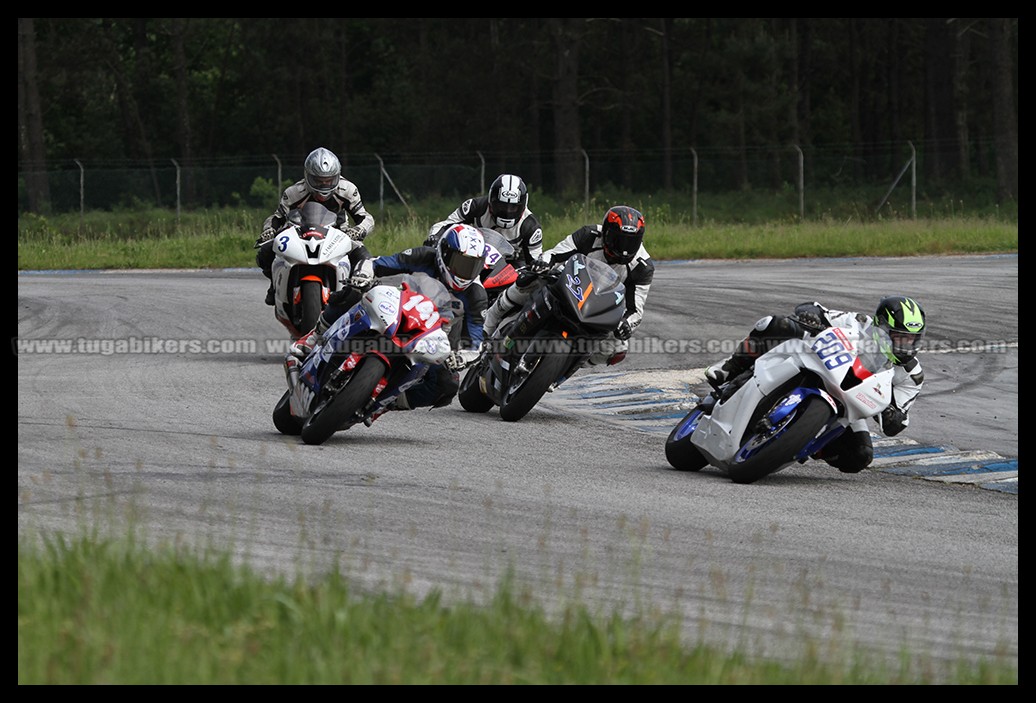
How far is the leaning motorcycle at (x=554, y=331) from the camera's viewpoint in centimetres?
953

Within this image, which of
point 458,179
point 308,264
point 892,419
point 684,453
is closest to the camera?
point 892,419

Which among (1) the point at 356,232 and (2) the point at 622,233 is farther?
(1) the point at 356,232

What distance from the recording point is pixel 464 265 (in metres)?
9.55

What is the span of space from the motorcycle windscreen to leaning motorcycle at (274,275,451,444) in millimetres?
1323

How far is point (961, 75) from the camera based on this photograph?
44781 millimetres

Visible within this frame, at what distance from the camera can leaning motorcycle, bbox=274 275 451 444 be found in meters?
8.13

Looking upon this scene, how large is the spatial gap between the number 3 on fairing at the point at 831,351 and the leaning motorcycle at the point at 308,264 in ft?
15.4

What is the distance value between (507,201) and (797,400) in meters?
4.31

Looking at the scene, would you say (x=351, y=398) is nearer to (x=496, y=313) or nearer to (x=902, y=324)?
(x=496, y=313)

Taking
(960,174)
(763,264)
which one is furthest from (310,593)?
(960,174)

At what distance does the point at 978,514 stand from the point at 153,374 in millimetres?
7194

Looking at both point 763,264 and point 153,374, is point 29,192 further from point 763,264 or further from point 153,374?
point 153,374

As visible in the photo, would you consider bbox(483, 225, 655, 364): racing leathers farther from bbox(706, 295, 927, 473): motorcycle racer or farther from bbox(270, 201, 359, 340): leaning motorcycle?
bbox(706, 295, 927, 473): motorcycle racer

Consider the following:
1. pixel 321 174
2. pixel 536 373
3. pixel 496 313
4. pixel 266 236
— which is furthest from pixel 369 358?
pixel 321 174
